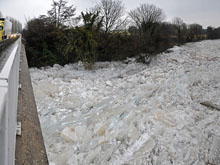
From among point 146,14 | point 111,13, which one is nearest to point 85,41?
point 111,13

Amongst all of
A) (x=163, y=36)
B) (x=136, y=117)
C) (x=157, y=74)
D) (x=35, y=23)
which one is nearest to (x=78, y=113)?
(x=136, y=117)

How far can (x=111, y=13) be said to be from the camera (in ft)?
61.1

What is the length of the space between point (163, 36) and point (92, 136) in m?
10.9

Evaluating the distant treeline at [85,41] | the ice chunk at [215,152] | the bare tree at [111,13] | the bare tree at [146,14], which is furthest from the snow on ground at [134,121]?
the bare tree at [146,14]

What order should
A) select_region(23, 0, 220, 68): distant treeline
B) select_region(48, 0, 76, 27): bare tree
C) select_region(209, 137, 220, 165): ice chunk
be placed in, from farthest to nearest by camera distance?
select_region(48, 0, 76, 27): bare tree < select_region(23, 0, 220, 68): distant treeline < select_region(209, 137, 220, 165): ice chunk

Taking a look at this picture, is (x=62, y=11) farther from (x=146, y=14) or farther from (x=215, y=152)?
(x=215, y=152)

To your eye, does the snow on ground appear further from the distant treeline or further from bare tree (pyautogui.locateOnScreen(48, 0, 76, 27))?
bare tree (pyautogui.locateOnScreen(48, 0, 76, 27))

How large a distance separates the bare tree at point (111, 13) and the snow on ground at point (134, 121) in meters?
11.7

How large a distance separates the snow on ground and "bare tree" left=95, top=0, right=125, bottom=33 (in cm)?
1171

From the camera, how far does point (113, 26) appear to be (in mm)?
17891

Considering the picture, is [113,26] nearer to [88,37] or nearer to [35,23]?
[88,37]

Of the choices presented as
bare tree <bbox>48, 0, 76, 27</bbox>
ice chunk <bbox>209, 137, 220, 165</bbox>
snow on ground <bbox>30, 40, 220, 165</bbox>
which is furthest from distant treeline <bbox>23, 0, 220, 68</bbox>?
ice chunk <bbox>209, 137, 220, 165</bbox>

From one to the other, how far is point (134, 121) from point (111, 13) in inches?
638

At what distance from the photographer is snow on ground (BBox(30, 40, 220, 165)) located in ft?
11.7
